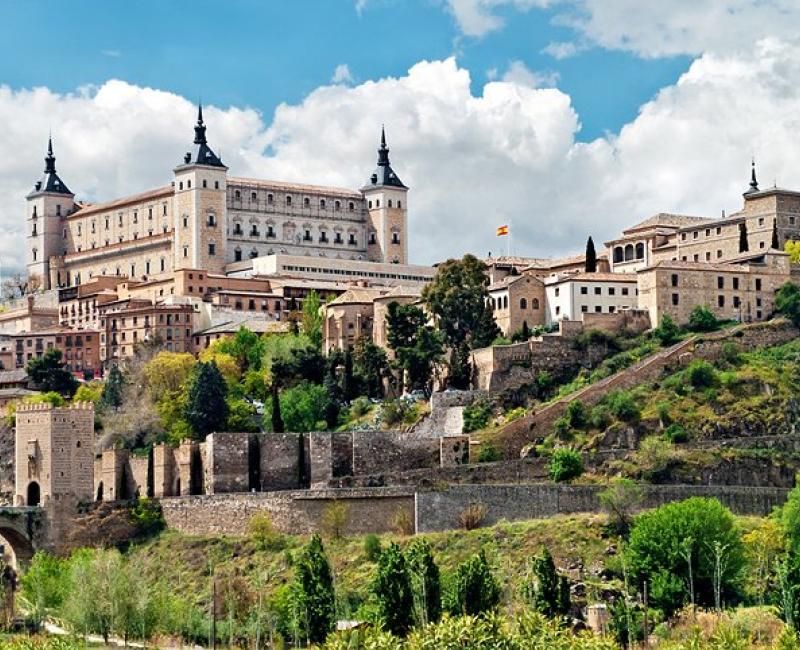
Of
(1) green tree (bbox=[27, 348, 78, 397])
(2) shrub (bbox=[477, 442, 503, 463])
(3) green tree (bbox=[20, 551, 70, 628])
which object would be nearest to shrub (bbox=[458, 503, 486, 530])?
(2) shrub (bbox=[477, 442, 503, 463])

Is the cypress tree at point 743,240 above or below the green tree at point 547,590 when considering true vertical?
above

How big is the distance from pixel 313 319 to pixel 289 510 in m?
29.7

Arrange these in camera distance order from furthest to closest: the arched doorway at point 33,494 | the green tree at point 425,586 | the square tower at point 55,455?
1. the arched doorway at point 33,494
2. the square tower at point 55,455
3. the green tree at point 425,586

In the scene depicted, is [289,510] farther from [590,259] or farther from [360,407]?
[590,259]

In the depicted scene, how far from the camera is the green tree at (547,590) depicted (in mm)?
68500

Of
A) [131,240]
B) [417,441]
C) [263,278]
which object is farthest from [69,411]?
[131,240]

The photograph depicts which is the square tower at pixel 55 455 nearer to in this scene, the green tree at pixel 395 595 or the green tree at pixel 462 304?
the green tree at pixel 462 304

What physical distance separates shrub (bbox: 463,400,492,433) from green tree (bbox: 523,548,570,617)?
18.1m

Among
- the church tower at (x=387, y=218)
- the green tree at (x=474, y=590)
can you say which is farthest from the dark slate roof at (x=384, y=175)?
the green tree at (x=474, y=590)

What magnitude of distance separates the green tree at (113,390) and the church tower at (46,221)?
36.8m

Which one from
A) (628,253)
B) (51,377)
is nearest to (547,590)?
(628,253)

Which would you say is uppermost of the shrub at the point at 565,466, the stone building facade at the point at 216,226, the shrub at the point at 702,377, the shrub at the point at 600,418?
the stone building facade at the point at 216,226

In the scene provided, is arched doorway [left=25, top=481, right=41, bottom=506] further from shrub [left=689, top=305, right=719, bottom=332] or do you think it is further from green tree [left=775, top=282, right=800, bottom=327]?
green tree [left=775, top=282, right=800, bottom=327]

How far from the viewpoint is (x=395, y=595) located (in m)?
68.3
